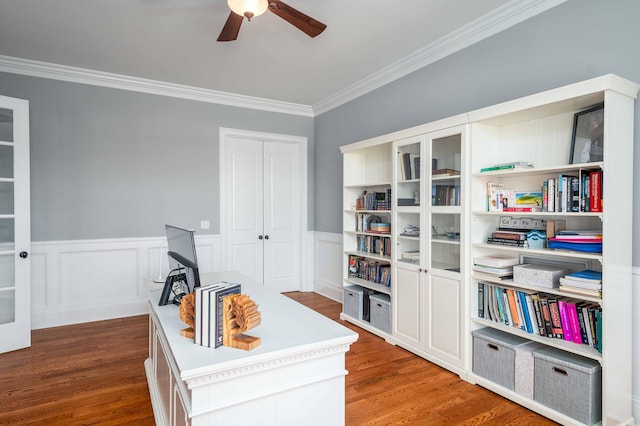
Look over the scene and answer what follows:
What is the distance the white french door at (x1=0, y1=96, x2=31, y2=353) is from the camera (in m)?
3.27

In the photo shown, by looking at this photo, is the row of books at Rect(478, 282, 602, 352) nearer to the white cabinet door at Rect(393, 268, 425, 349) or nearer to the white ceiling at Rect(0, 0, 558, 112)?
the white cabinet door at Rect(393, 268, 425, 349)

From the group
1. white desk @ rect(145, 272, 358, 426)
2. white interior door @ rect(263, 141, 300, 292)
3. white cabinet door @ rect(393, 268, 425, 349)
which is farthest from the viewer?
white interior door @ rect(263, 141, 300, 292)

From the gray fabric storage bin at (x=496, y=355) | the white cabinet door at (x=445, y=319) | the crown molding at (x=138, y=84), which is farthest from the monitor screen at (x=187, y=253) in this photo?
the crown molding at (x=138, y=84)

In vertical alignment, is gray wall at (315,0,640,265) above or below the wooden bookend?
above

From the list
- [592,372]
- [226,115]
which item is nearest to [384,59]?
[226,115]

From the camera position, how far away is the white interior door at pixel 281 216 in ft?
17.1

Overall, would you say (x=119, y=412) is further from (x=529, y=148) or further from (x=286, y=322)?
(x=529, y=148)

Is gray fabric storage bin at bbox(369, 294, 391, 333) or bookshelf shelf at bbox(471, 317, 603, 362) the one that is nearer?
bookshelf shelf at bbox(471, 317, 603, 362)

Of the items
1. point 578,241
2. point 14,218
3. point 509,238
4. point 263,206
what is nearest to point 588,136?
point 578,241

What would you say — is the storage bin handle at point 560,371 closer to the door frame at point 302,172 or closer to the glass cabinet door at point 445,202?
the glass cabinet door at point 445,202

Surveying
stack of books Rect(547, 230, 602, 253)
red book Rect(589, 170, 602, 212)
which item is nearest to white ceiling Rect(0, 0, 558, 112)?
red book Rect(589, 170, 602, 212)

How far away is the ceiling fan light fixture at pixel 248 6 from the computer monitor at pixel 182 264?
1200 millimetres

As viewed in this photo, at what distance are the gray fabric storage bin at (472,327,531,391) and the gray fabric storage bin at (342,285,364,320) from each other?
1406 mm

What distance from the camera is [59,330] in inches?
148
